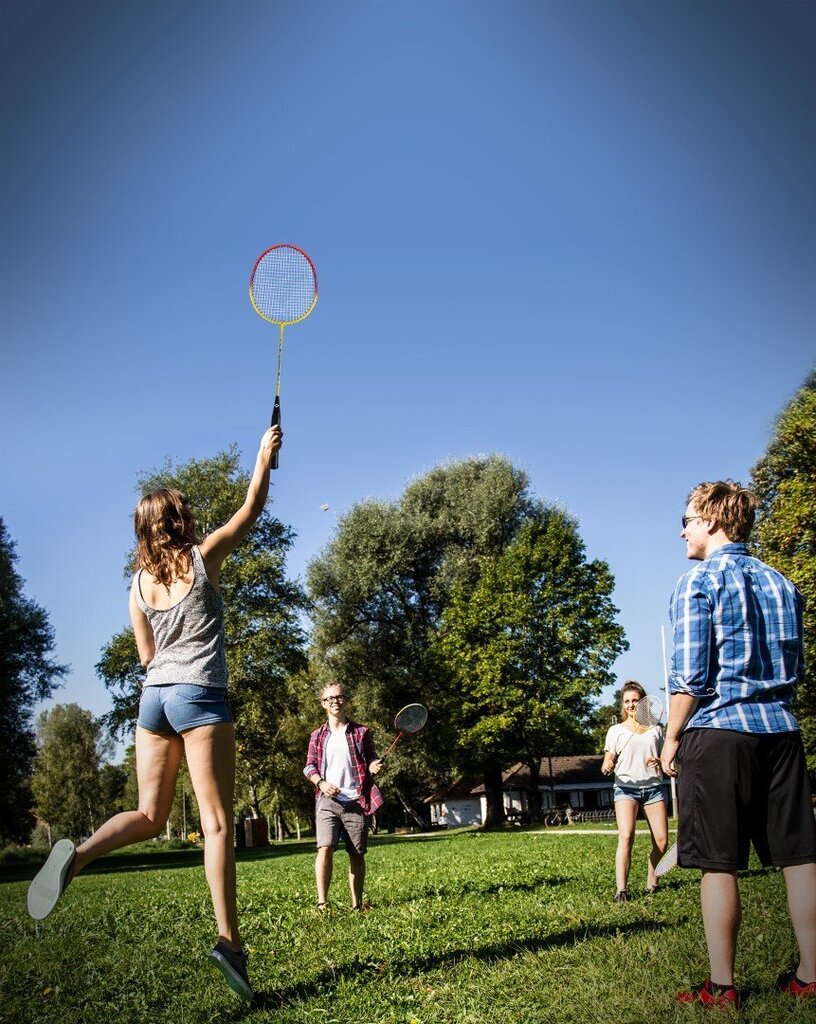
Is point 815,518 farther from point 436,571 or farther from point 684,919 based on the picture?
point 684,919

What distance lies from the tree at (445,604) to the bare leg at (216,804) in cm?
3474

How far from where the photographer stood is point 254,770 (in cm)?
3697

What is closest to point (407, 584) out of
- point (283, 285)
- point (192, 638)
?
point (283, 285)

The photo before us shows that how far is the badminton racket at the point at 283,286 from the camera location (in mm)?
6773

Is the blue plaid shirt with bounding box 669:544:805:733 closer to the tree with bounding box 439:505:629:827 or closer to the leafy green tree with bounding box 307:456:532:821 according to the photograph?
the tree with bounding box 439:505:629:827

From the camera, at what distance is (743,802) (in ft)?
13.2

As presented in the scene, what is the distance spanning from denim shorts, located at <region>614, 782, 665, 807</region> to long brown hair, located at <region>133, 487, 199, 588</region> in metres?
5.68

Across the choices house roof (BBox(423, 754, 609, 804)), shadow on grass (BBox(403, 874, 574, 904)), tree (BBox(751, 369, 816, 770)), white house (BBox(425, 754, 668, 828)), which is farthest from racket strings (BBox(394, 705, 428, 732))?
house roof (BBox(423, 754, 609, 804))

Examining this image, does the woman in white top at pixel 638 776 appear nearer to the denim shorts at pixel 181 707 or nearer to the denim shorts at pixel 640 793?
the denim shorts at pixel 640 793

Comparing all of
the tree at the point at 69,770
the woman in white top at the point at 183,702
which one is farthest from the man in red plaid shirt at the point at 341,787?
the tree at the point at 69,770

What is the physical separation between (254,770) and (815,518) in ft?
81.6

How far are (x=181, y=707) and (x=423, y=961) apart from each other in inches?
91.9

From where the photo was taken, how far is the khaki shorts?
7.86m

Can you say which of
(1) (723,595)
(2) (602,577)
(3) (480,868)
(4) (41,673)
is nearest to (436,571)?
(2) (602,577)
